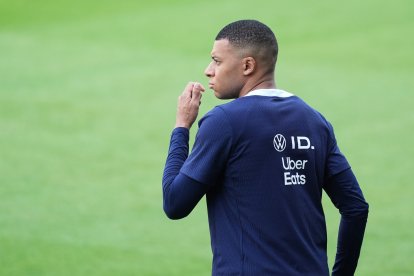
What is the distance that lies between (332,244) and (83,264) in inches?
82.1

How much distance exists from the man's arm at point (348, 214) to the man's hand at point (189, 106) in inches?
23.5

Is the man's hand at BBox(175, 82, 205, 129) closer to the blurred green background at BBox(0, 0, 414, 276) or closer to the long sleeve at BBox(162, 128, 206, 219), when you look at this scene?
the long sleeve at BBox(162, 128, 206, 219)

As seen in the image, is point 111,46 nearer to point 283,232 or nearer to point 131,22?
point 131,22

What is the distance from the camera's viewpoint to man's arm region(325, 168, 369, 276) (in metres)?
3.46

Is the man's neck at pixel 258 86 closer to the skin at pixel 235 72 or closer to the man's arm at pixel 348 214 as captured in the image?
the skin at pixel 235 72

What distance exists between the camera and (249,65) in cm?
335

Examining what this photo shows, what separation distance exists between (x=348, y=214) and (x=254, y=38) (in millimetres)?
809

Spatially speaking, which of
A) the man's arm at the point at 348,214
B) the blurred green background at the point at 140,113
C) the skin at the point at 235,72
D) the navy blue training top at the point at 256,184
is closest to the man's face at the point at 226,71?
the skin at the point at 235,72

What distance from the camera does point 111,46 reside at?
1404 centimetres

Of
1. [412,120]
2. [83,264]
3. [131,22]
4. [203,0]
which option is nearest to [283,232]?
[83,264]

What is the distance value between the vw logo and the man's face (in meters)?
0.28

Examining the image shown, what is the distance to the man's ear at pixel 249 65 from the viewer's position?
3.34 metres

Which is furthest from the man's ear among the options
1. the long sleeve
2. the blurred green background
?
the blurred green background

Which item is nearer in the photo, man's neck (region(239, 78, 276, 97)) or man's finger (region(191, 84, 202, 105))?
man's neck (region(239, 78, 276, 97))
